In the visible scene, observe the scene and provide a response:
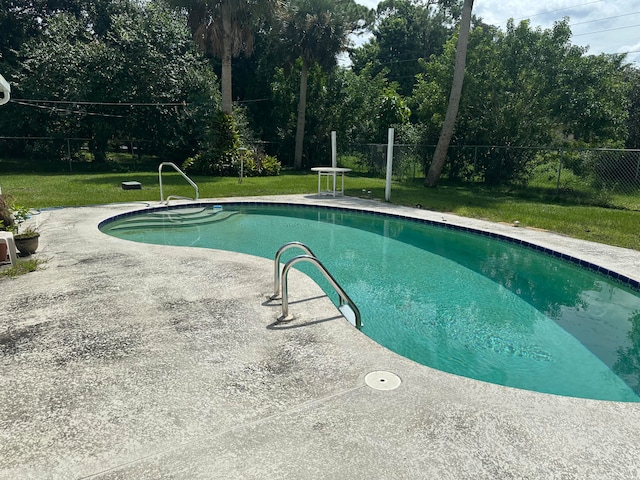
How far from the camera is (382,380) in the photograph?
110 inches

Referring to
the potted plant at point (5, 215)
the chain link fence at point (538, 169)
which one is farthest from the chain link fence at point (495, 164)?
the potted plant at point (5, 215)

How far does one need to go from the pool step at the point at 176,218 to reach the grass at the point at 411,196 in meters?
1.48

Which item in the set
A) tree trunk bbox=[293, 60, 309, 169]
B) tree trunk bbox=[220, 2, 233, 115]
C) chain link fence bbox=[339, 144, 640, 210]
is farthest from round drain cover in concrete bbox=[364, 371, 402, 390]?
tree trunk bbox=[293, 60, 309, 169]

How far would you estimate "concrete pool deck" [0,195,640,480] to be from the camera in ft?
6.78

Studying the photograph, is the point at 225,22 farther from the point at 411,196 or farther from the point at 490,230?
the point at 490,230

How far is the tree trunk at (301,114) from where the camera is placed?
64.3ft

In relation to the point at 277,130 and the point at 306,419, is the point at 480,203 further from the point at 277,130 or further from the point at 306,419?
the point at 277,130

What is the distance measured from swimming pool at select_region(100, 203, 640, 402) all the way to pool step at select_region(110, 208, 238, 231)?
23 mm

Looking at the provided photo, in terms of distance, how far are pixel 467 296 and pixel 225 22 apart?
14524mm

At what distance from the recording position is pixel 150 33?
19453mm

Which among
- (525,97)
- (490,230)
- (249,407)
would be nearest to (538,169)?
(525,97)

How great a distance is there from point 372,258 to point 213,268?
2986 millimetres

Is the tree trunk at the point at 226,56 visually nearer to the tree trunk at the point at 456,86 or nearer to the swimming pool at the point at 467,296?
the tree trunk at the point at 456,86

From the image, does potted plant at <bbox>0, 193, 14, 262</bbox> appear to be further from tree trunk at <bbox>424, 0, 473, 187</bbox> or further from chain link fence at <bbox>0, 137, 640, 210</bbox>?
chain link fence at <bbox>0, 137, 640, 210</bbox>
